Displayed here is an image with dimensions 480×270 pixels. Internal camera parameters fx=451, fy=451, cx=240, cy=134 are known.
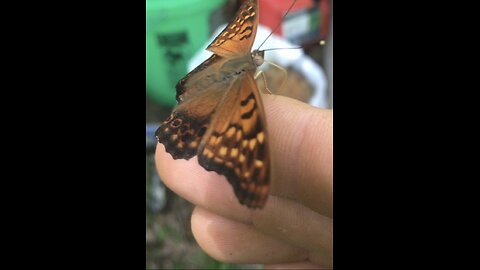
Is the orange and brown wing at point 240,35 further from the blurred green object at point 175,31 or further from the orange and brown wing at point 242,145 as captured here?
the blurred green object at point 175,31

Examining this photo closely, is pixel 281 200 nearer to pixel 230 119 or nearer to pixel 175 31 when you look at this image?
pixel 230 119

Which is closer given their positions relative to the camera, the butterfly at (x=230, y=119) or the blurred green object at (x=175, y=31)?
the butterfly at (x=230, y=119)

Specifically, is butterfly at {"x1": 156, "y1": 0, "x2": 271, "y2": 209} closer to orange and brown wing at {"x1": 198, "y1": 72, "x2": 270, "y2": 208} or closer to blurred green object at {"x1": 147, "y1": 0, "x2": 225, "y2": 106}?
orange and brown wing at {"x1": 198, "y1": 72, "x2": 270, "y2": 208}

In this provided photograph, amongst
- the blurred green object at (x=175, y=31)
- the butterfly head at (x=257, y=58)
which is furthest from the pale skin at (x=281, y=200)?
the blurred green object at (x=175, y=31)

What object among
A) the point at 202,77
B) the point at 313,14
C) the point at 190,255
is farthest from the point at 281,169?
the point at 313,14

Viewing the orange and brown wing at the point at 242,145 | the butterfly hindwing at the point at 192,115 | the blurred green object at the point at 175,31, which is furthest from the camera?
the blurred green object at the point at 175,31

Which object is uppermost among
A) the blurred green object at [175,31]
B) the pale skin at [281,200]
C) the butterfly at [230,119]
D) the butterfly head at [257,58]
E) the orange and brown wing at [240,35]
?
the blurred green object at [175,31]

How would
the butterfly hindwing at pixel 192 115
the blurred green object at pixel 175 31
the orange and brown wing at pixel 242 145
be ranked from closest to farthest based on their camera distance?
the orange and brown wing at pixel 242 145 → the butterfly hindwing at pixel 192 115 → the blurred green object at pixel 175 31
